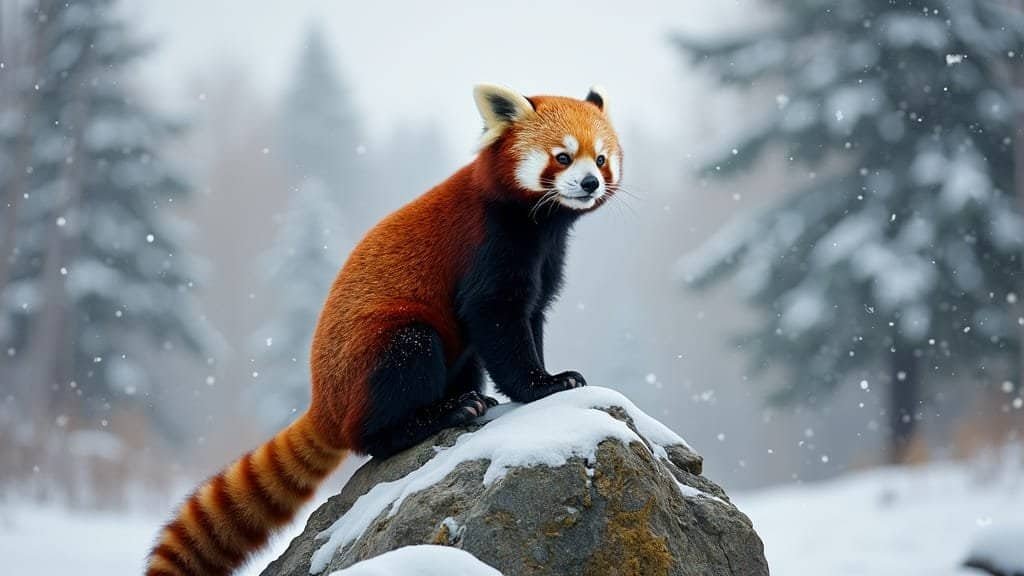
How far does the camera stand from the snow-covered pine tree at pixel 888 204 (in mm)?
12484

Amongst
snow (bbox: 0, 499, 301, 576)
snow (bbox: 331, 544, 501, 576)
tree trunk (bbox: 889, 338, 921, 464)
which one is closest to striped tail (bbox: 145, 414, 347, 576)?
snow (bbox: 0, 499, 301, 576)

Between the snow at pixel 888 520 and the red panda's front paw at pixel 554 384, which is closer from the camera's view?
the red panda's front paw at pixel 554 384

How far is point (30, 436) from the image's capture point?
12516 millimetres

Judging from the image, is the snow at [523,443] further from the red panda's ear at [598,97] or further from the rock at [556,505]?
the red panda's ear at [598,97]

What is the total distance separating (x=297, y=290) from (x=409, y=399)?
14.8m

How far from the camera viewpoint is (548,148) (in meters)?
3.98

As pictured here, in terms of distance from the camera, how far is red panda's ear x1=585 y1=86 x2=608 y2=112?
464 cm

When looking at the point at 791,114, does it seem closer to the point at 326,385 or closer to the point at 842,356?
the point at 842,356

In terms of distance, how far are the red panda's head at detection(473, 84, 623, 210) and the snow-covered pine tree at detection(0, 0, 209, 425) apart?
1212 cm

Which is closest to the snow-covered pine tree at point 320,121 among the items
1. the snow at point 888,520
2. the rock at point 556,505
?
the snow at point 888,520

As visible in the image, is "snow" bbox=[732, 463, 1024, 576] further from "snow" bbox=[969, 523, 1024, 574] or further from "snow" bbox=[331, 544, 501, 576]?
"snow" bbox=[331, 544, 501, 576]

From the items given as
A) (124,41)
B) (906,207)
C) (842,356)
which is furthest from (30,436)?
(906,207)

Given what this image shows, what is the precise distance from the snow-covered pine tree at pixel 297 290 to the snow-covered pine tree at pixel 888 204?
7.63 m

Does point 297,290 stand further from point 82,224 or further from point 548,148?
point 548,148
